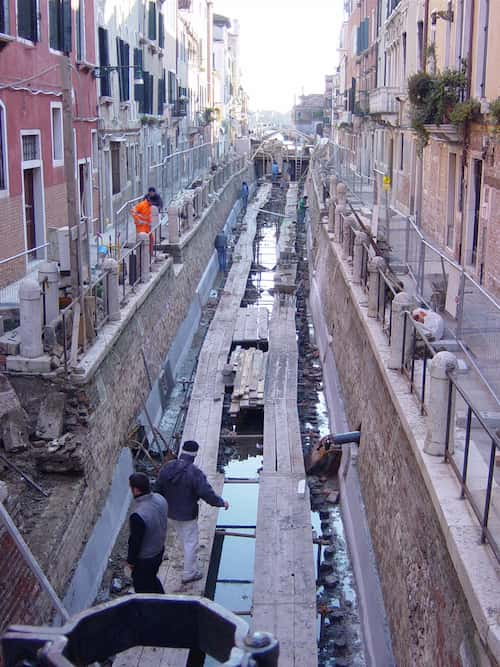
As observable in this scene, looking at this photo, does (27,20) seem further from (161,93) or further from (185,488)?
(161,93)

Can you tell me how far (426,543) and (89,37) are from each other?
17.2 metres

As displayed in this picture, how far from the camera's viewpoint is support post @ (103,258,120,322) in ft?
38.3

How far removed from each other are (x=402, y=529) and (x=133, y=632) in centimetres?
482

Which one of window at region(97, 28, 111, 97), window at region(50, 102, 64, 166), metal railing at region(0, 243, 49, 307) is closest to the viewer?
metal railing at region(0, 243, 49, 307)

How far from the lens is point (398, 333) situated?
9.12 metres

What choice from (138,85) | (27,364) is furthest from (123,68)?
(27,364)

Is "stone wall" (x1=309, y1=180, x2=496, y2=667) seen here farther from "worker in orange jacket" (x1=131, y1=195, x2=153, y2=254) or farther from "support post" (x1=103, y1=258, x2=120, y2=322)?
"worker in orange jacket" (x1=131, y1=195, x2=153, y2=254)

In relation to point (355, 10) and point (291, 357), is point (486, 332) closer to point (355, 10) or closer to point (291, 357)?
point (291, 357)

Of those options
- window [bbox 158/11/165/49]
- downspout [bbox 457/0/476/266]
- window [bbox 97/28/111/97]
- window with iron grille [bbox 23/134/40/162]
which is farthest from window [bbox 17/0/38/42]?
window [bbox 158/11/165/49]

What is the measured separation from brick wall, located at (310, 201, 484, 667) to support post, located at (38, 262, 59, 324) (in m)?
4.06

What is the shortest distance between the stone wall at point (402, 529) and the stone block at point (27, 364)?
12.8 feet

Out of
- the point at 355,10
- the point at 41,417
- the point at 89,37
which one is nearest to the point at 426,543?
the point at 41,417

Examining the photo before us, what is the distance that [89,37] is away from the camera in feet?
66.6

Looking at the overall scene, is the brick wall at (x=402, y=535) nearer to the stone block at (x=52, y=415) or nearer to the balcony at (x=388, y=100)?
the stone block at (x=52, y=415)
